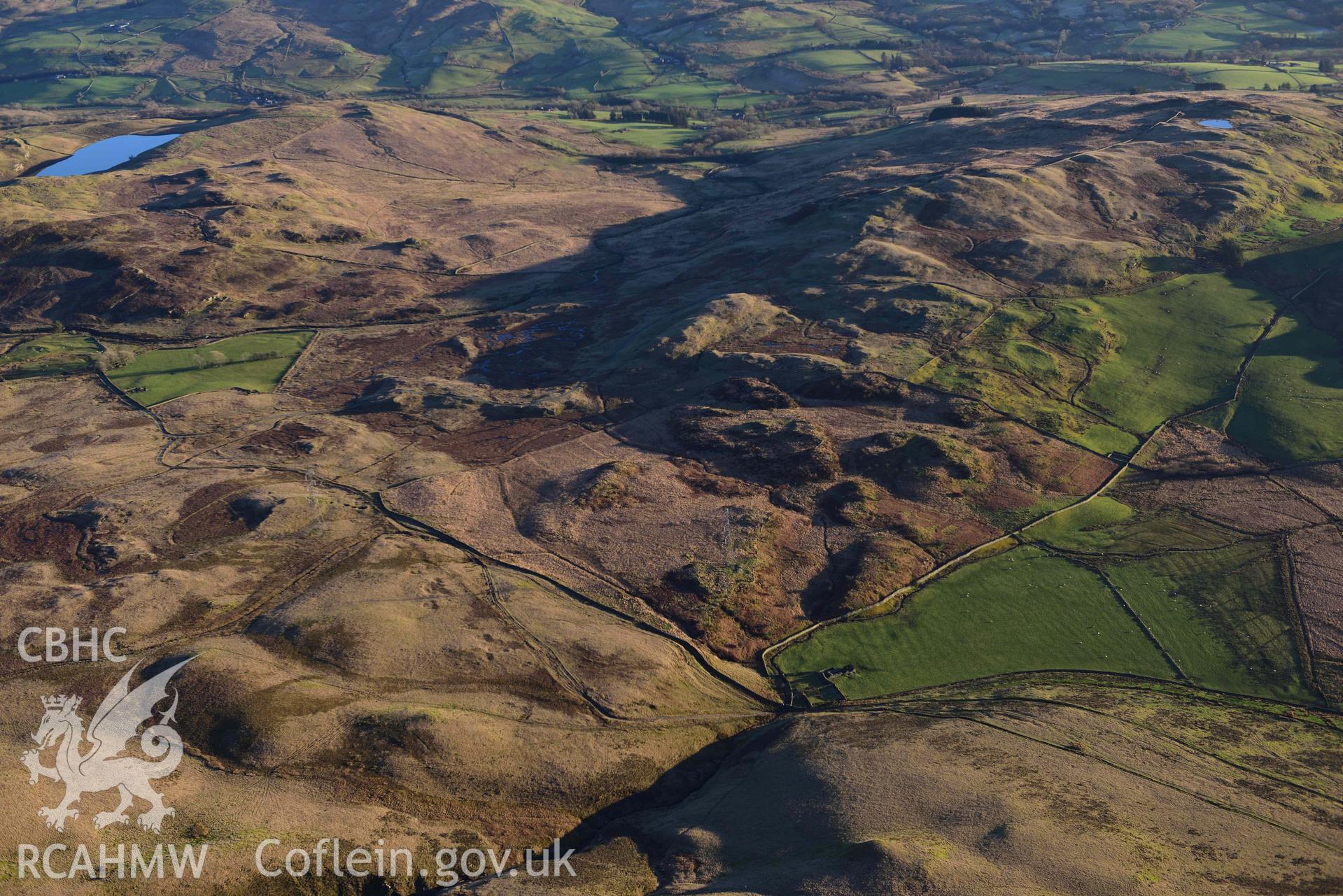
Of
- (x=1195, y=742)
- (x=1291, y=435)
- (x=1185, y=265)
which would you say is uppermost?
(x=1185, y=265)

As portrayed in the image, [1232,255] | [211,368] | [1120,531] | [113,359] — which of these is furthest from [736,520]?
[1232,255]

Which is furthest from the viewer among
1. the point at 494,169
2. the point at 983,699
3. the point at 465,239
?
the point at 494,169

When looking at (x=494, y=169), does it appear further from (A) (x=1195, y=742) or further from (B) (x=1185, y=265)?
(A) (x=1195, y=742)

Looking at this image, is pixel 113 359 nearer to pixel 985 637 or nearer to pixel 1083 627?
pixel 985 637

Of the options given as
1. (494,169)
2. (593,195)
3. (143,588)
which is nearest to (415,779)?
(143,588)

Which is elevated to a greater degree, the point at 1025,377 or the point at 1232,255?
the point at 1232,255

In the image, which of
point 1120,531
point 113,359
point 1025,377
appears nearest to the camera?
point 1120,531
